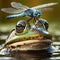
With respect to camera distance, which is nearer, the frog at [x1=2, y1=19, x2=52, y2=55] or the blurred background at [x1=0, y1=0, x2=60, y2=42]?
the frog at [x1=2, y1=19, x2=52, y2=55]

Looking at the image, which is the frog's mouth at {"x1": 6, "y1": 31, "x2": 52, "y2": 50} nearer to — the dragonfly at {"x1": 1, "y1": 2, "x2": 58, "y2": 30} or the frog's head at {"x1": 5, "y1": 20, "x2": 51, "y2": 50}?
the frog's head at {"x1": 5, "y1": 20, "x2": 51, "y2": 50}

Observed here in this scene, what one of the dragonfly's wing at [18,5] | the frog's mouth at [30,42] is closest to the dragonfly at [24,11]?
the dragonfly's wing at [18,5]

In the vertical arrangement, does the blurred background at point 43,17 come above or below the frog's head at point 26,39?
above

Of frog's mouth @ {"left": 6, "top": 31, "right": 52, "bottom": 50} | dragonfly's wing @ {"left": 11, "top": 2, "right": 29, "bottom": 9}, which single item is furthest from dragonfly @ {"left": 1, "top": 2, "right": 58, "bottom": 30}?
frog's mouth @ {"left": 6, "top": 31, "right": 52, "bottom": 50}

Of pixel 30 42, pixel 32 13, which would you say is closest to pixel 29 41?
pixel 30 42

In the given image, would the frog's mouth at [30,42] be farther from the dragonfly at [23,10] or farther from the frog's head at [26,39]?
the dragonfly at [23,10]

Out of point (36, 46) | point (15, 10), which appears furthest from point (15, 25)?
point (36, 46)

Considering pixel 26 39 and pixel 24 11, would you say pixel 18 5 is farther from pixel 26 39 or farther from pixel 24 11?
pixel 26 39
